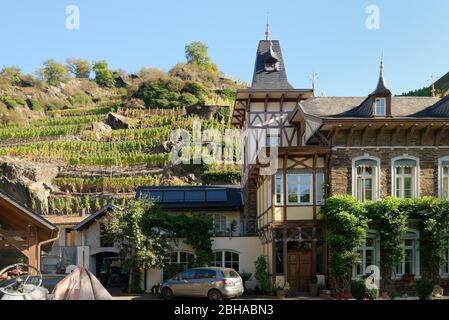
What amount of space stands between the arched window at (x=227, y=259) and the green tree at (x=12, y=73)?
10143 cm

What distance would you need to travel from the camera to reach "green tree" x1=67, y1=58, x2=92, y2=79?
454 feet

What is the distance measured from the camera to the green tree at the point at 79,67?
454 feet

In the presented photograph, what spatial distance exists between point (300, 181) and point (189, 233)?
5.69 meters

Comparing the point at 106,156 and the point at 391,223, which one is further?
the point at 106,156

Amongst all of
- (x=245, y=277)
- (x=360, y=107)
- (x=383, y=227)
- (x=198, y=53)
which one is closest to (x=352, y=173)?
(x=383, y=227)

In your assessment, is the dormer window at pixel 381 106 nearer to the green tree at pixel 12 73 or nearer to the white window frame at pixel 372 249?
the white window frame at pixel 372 249

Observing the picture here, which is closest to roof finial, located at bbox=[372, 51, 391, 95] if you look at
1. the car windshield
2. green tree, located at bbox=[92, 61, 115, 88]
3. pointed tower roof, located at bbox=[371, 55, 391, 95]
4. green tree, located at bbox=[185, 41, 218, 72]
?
pointed tower roof, located at bbox=[371, 55, 391, 95]

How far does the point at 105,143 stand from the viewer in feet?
206

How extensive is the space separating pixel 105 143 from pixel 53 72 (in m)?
73.0

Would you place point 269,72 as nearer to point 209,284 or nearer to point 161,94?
point 209,284

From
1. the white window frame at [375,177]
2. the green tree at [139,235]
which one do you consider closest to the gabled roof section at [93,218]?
the green tree at [139,235]

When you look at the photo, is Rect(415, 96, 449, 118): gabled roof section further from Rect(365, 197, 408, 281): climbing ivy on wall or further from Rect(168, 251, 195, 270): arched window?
Rect(168, 251, 195, 270): arched window
